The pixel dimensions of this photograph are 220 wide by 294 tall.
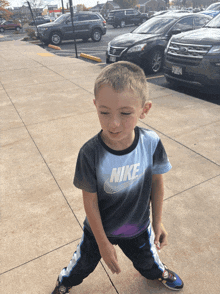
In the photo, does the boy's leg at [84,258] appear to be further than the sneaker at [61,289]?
No

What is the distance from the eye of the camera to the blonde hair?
0.97 m

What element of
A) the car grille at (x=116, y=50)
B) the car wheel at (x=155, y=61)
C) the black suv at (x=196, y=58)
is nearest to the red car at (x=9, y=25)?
the car grille at (x=116, y=50)

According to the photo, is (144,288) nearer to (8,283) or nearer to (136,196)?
(136,196)

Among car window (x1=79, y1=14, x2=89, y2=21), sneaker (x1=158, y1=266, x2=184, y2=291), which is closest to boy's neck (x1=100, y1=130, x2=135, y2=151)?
sneaker (x1=158, y1=266, x2=184, y2=291)

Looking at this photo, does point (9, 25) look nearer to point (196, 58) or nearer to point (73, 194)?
point (196, 58)

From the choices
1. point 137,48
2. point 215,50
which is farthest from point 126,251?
point 137,48

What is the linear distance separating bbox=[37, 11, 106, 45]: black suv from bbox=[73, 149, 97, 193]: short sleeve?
15.6 metres

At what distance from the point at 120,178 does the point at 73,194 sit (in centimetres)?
154

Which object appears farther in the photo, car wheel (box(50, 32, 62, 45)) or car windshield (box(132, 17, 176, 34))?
car wheel (box(50, 32, 62, 45))

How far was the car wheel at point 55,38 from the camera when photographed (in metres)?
15.2

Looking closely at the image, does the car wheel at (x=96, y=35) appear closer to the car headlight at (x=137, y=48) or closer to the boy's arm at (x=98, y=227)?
the car headlight at (x=137, y=48)

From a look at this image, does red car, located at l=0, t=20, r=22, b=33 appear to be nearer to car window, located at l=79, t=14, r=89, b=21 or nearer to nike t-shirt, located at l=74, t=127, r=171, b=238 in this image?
car window, located at l=79, t=14, r=89, b=21

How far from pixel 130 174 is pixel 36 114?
3.91 m

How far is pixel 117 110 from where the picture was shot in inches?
38.6
